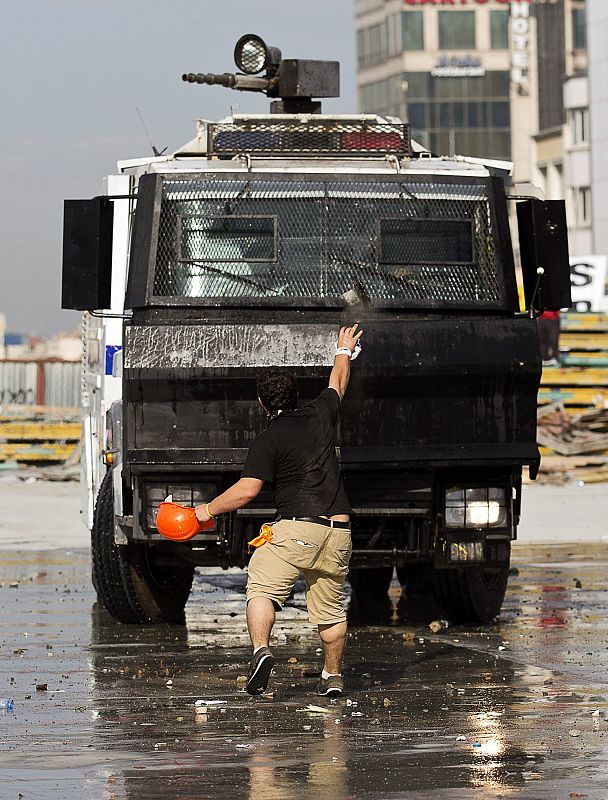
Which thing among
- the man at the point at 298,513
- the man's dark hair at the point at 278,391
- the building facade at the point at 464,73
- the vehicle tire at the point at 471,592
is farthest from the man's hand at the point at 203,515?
the building facade at the point at 464,73

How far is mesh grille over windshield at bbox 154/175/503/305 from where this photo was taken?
11.7m

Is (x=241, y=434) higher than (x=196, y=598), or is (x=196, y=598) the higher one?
(x=241, y=434)

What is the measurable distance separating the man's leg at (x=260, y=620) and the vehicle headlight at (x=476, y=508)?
2486 millimetres

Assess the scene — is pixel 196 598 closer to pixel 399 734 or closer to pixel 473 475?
pixel 473 475

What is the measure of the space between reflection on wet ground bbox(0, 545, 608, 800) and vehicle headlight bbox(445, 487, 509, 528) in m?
0.80

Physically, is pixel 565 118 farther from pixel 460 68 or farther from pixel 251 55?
pixel 251 55

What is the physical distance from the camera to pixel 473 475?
464 inches

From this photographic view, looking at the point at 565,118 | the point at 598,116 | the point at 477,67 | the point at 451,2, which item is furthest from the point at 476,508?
the point at 451,2

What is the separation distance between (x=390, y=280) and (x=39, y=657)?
3240mm

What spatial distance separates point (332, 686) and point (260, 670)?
2.06 ft

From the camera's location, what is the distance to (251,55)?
573 inches

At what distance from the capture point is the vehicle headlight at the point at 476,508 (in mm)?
11805

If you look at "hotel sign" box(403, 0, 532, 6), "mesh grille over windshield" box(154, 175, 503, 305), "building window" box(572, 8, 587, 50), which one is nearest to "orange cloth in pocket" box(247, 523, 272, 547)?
"mesh grille over windshield" box(154, 175, 503, 305)

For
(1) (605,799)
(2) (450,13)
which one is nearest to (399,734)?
(1) (605,799)
